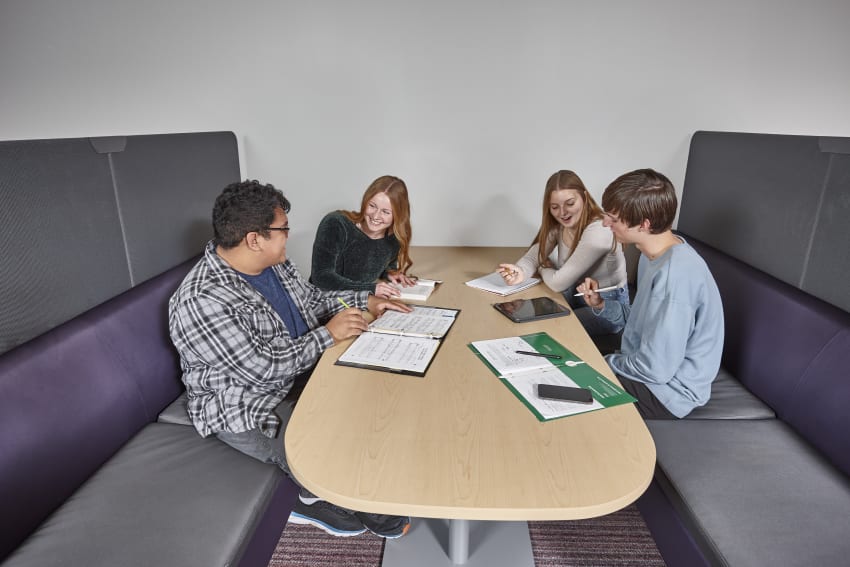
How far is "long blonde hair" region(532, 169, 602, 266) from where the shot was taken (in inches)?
77.9

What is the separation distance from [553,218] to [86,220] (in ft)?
5.69

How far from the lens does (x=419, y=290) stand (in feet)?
6.29

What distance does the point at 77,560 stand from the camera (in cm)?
101

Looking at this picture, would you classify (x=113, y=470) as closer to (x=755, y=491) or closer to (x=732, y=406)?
(x=755, y=491)

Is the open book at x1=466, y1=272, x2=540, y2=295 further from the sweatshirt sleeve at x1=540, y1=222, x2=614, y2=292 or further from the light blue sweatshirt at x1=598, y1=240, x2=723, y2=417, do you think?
the light blue sweatshirt at x1=598, y1=240, x2=723, y2=417

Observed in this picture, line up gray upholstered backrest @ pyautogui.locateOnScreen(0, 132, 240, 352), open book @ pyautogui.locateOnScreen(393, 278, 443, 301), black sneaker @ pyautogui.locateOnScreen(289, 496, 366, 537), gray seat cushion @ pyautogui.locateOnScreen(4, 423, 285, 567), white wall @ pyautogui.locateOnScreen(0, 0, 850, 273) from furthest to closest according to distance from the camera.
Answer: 1. white wall @ pyautogui.locateOnScreen(0, 0, 850, 273)
2. open book @ pyautogui.locateOnScreen(393, 278, 443, 301)
3. black sneaker @ pyautogui.locateOnScreen(289, 496, 366, 537)
4. gray upholstered backrest @ pyautogui.locateOnScreen(0, 132, 240, 352)
5. gray seat cushion @ pyautogui.locateOnScreen(4, 423, 285, 567)

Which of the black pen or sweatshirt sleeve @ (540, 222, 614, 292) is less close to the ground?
sweatshirt sleeve @ (540, 222, 614, 292)

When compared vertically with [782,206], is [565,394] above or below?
below

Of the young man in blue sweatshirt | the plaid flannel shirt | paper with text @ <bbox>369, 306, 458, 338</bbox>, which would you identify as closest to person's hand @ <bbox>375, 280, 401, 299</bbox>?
paper with text @ <bbox>369, 306, 458, 338</bbox>

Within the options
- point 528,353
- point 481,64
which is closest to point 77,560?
point 528,353

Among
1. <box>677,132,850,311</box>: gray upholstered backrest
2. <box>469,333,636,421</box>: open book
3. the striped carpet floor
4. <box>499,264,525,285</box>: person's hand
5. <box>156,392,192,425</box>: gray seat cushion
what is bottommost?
the striped carpet floor

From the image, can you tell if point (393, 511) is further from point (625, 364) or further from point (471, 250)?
point (471, 250)

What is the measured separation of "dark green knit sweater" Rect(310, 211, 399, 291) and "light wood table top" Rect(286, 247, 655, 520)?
2.58 ft

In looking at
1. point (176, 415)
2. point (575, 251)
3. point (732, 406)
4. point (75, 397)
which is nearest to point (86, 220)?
point (75, 397)
